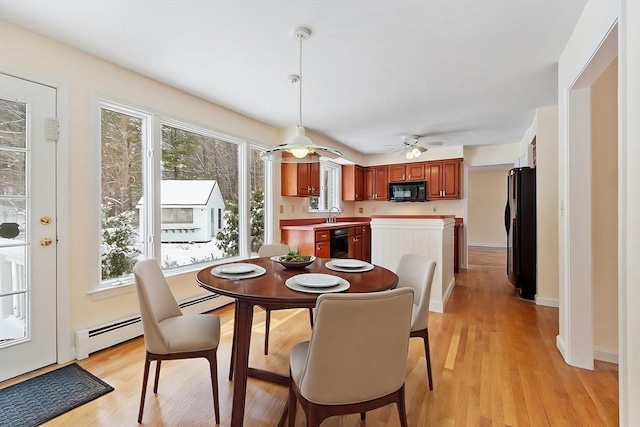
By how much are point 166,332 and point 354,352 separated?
3.87ft

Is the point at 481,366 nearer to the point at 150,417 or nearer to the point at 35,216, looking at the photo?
A: the point at 150,417

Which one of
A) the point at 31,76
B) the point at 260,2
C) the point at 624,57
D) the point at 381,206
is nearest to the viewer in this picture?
the point at 624,57

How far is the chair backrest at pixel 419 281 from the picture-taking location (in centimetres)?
187

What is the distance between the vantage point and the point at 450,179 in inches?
227

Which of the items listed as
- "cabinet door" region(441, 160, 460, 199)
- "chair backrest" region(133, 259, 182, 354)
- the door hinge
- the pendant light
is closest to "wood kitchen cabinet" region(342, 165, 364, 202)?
"cabinet door" region(441, 160, 460, 199)

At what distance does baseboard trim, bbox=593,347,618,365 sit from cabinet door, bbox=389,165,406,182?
4.37 m

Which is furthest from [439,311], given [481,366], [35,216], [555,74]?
[35,216]

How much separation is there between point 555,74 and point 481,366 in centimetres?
266

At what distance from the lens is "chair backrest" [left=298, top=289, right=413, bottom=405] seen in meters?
1.09

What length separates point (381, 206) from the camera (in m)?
6.79

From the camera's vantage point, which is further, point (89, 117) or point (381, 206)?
point (381, 206)

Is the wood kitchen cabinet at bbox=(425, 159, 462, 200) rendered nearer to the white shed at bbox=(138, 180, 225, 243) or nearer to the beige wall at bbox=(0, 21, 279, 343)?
the white shed at bbox=(138, 180, 225, 243)

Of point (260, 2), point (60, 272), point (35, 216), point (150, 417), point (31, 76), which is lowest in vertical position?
point (150, 417)

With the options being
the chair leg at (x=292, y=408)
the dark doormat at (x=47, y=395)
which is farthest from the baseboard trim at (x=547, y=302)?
the dark doormat at (x=47, y=395)
